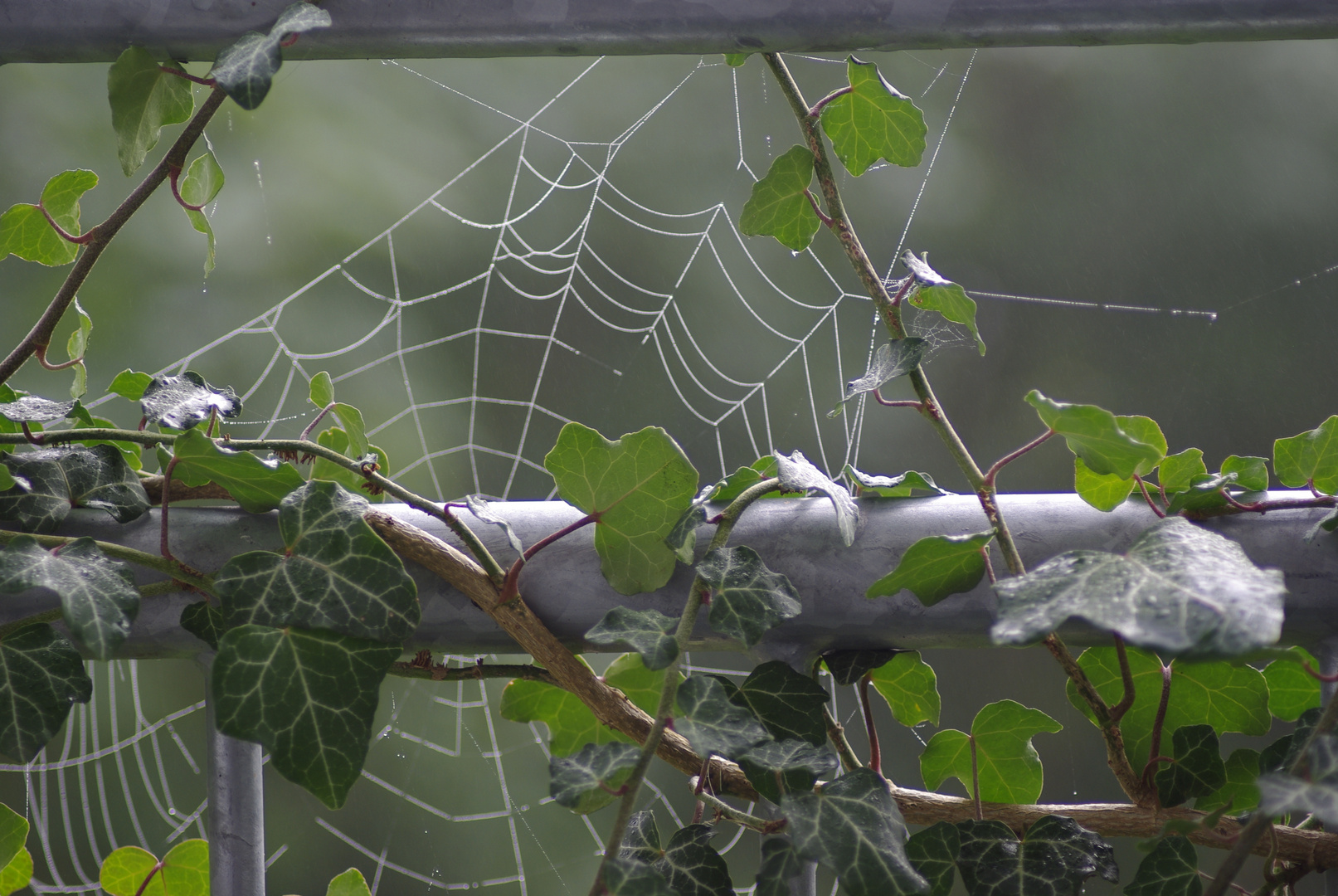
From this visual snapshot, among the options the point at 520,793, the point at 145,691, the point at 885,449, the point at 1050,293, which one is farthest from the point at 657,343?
the point at 145,691

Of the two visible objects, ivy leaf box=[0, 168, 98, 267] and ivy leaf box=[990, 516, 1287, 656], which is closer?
ivy leaf box=[990, 516, 1287, 656]

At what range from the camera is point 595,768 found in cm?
19

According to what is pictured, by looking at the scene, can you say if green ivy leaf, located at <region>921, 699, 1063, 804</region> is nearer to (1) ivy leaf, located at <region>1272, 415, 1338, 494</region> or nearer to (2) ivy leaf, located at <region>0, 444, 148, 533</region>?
(1) ivy leaf, located at <region>1272, 415, 1338, 494</region>

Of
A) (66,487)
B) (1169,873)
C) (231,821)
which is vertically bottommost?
(1169,873)

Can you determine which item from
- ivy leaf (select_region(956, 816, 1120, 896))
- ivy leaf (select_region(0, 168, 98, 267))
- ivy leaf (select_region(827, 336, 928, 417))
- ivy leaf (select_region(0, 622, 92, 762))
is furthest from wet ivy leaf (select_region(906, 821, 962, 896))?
ivy leaf (select_region(0, 168, 98, 267))

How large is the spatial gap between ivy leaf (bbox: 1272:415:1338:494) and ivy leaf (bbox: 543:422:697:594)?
18 centimetres

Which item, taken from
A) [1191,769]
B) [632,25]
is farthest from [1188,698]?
[632,25]

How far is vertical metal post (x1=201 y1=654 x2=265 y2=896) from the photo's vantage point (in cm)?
25

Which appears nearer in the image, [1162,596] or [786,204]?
[1162,596]

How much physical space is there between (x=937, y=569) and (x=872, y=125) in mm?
161

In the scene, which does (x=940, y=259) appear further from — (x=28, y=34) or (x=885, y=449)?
(x=28, y=34)

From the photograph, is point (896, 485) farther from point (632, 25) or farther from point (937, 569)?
point (632, 25)

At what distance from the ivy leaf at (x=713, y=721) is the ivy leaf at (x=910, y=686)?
4.2 inches

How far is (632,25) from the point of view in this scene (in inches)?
7.9
